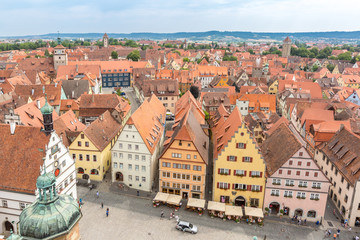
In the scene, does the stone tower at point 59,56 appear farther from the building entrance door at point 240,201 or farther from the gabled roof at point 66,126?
the building entrance door at point 240,201

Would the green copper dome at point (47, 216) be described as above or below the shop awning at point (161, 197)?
above

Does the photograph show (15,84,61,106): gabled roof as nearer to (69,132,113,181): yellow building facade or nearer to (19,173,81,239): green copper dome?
(69,132,113,181): yellow building facade

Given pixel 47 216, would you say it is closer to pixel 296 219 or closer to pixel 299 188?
pixel 299 188

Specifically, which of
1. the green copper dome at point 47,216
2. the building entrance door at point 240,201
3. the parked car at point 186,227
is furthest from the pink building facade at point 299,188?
the green copper dome at point 47,216

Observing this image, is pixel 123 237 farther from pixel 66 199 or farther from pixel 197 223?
pixel 66 199

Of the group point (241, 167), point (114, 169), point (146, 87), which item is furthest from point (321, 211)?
point (146, 87)
